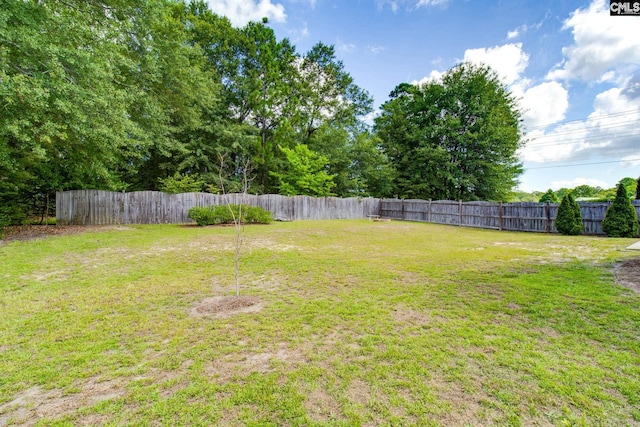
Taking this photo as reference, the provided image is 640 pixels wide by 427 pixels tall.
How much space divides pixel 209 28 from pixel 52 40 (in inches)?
518

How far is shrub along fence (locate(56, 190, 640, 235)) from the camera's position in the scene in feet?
37.8

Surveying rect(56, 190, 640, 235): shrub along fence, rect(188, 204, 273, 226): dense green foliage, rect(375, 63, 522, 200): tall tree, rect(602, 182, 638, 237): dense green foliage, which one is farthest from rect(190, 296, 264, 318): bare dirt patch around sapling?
rect(375, 63, 522, 200): tall tree

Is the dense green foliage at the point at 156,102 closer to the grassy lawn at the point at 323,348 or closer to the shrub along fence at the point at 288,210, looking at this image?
the shrub along fence at the point at 288,210

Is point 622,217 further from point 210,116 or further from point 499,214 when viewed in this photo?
point 210,116

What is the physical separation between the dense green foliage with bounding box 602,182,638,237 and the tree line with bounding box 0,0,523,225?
11.4m

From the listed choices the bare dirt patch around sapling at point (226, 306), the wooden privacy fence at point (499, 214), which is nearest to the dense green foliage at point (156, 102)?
the wooden privacy fence at point (499, 214)

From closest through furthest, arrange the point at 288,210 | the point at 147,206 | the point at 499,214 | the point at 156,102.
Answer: the point at 156,102
the point at 147,206
the point at 499,214
the point at 288,210

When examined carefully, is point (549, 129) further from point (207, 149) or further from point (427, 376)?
point (427, 376)

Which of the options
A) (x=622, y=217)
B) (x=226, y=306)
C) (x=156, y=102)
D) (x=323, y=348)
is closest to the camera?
(x=323, y=348)

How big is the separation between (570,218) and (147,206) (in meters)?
17.5

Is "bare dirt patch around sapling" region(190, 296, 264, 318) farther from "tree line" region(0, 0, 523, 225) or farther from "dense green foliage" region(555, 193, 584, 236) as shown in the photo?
"dense green foliage" region(555, 193, 584, 236)

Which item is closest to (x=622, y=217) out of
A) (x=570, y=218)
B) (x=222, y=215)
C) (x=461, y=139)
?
(x=570, y=218)

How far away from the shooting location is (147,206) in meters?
12.9

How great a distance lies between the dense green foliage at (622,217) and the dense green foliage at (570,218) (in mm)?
918
